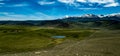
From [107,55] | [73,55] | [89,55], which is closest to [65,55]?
[73,55]

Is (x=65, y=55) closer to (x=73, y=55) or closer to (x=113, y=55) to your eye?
(x=73, y=55)

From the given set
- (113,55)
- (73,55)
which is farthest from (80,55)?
(113,55)

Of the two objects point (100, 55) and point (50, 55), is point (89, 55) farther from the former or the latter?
point (50, 55)

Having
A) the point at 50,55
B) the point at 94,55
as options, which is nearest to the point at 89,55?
the point at 94,55

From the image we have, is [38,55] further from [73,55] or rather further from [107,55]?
[107,55]

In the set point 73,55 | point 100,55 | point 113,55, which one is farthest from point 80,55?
point 113,55
